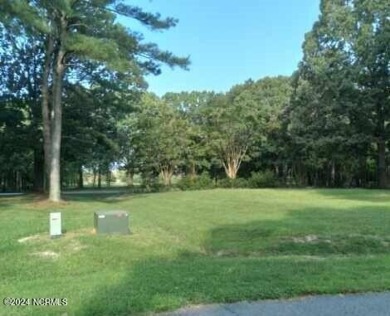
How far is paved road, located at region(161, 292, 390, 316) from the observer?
5512mm

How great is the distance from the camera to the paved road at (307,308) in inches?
217

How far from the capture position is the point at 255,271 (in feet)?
24.6

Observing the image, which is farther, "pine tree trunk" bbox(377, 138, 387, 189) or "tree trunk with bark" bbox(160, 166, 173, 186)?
"tree trunk with bark" bbox(160, 166, 173, 186)

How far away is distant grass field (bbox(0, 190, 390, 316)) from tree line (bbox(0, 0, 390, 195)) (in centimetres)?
905

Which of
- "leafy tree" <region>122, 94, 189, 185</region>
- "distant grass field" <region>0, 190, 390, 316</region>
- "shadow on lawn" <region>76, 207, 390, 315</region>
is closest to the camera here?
"shadow on lawn" <region>76, 207, 390, 315</region>

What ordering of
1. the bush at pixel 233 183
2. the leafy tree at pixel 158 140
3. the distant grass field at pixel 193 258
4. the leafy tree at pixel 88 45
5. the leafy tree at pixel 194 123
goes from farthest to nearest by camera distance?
the leafy tree at pixel 194 123
the leafy tree at pixel 158 140
the bush at pixel 233 183
the leafy tree at pixel 88 45
the distant grass field at pixel 193 258

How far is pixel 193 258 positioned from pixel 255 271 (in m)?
2.58

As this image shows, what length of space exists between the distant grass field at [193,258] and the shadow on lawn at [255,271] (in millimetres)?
13

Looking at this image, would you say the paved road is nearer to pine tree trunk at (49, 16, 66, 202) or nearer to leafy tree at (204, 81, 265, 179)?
pine tree trunk at (49, 16, 66, 202)

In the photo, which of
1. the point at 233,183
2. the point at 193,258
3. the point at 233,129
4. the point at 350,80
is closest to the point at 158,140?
the point at 233,129

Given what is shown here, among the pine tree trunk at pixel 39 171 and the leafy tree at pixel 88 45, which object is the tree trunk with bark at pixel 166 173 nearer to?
the pine tree trunk at pixel 39 171

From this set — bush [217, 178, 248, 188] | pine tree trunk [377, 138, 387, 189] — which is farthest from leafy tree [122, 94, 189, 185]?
pine tree trunk [377, 138, 387, 189]

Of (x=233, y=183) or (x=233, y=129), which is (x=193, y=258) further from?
(x=233, y=129)

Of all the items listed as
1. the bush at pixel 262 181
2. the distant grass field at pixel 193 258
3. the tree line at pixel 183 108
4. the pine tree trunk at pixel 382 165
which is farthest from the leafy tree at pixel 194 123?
the distant grass field at pixel 193 258
